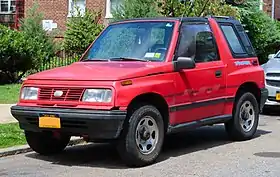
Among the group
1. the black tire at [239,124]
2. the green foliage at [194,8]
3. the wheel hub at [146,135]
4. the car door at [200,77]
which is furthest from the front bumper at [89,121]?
the green foliage at [194,8]

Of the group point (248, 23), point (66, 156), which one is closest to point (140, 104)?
point (66, 156)

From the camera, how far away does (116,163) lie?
8.45m

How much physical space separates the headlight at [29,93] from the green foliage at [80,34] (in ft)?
47.4

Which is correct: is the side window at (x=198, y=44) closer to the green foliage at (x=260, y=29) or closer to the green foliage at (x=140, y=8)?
the green foliage at (x=140, y=8)

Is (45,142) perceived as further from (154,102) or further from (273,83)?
(273,83)

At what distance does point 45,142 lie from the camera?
891 cm

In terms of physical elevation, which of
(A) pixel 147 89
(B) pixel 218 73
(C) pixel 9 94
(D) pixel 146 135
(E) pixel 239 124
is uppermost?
(B) pixel 218 73

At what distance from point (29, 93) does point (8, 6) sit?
77.8 ft

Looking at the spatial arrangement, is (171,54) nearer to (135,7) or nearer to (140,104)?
(140,104)

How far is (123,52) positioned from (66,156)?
1.72 m

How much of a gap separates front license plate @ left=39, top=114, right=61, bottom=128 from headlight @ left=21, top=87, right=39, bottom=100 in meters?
0.38

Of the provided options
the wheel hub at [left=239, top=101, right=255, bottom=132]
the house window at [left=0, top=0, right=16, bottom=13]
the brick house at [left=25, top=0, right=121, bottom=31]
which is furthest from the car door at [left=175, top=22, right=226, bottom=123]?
the house window at [left=0, top=0, right=16, bottom=13]

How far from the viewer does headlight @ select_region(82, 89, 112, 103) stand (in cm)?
774

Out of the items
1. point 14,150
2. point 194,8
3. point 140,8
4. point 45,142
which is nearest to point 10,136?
point 14,150
